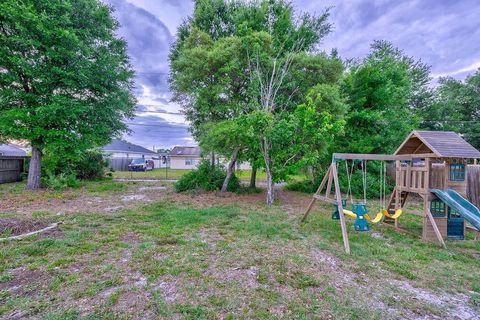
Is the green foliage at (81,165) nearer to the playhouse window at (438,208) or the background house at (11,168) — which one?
the background house at (11,168)

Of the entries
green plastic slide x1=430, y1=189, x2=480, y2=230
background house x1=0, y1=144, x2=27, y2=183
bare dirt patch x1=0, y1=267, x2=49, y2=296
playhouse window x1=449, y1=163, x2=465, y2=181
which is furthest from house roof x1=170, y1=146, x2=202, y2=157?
bare dirt patch x1=0, y1=267, x2=49, y2=296

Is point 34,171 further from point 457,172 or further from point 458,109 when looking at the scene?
point 458,109

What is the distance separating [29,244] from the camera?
157 inches

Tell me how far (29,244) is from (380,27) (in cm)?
1330

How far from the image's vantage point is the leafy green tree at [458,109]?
689 inches

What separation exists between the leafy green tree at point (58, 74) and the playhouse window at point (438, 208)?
12042mm

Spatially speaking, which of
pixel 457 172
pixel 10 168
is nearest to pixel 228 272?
pixel 457 172

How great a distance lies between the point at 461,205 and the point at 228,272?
516cm

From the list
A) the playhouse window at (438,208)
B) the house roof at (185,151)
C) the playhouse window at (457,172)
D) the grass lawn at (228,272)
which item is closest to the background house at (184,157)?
the house roof at (185,151)

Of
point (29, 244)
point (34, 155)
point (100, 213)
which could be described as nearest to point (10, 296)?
point (29, 244)

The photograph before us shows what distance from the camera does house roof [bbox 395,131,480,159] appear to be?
4.86 metres

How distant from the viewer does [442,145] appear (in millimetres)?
5102

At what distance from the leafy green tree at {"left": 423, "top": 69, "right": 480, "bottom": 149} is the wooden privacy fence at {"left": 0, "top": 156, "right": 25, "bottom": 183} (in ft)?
90.2

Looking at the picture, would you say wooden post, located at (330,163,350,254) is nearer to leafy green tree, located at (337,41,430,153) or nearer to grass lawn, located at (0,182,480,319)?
grass lawn, located at (0,182,480,319)
